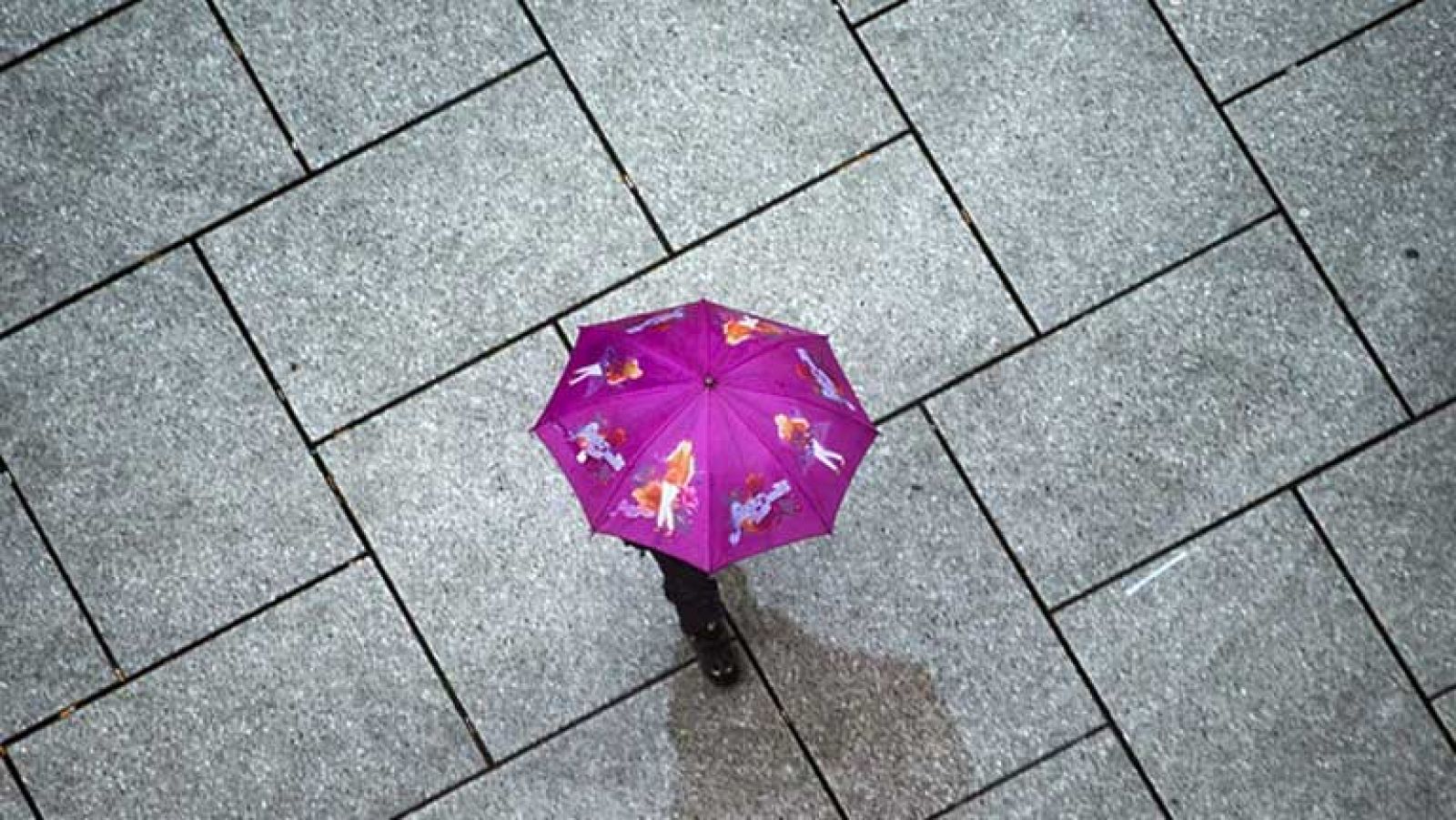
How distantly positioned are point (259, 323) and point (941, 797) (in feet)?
9.06

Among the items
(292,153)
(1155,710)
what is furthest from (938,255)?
(292,153)

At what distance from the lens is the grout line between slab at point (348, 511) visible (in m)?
4.95

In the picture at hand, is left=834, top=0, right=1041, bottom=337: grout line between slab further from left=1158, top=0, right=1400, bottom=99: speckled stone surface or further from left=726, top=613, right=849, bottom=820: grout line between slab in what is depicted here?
left=726, top=613, right=849, bottom=820: grout line between slab

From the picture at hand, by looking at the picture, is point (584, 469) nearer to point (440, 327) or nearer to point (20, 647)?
point (440, 327)

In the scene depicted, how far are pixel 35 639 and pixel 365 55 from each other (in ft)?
7.40

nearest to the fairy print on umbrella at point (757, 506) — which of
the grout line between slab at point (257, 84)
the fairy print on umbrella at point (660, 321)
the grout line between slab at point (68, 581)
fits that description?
the fairy print on umbrella at point (660, 321)

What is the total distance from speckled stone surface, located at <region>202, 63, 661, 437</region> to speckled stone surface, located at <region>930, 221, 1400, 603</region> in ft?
4.45

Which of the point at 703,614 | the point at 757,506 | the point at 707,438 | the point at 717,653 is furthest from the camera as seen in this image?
the point at 717,653

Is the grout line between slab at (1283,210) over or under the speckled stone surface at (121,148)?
under

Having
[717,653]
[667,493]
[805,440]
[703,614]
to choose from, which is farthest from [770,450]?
[717,653]

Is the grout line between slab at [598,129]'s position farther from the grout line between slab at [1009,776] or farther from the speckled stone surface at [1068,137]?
the grout line between slab at [1009,776]

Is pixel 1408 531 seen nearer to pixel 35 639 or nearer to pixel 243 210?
pixel 243 210

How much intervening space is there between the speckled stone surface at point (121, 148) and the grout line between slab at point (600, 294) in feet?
2.85

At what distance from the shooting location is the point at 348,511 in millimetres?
5035
